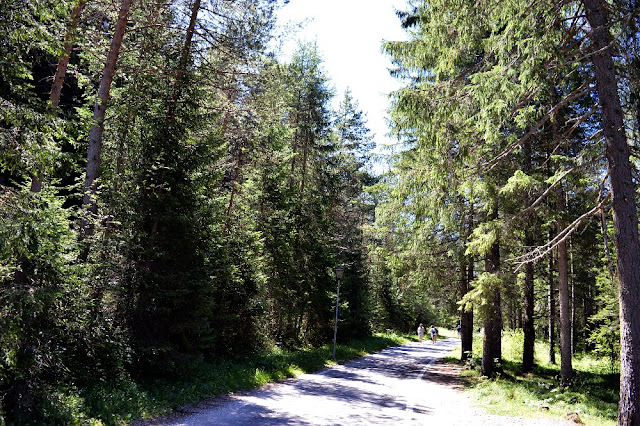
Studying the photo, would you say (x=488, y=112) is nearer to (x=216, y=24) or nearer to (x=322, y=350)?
(x=216, y=24)

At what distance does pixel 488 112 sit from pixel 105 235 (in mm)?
8372

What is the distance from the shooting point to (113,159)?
11.0 metres

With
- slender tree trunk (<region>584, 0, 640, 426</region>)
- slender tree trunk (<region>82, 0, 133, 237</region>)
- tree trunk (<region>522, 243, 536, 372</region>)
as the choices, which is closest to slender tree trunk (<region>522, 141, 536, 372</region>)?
tree trunk (<region>522, 243, 536, 372</region>)

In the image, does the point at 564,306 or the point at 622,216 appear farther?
the point at 564,306

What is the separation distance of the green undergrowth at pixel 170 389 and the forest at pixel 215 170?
29 centimetres

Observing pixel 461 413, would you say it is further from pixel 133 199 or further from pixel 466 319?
pixel 466 319

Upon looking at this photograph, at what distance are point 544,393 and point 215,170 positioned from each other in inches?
420

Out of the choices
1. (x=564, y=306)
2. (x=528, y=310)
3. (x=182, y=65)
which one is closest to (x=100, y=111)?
(x=182, y=65)

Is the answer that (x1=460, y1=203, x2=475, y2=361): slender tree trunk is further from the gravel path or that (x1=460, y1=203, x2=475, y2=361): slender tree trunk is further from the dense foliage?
the dense foliage

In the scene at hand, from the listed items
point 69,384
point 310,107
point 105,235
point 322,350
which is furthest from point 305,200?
point 69,384

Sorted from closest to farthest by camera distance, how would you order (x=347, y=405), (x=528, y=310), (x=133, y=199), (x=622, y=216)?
1. (x=622, y=216)
2. (x=133, y=199)
3. (x=347, y=405)
4. (x=528, y=310)

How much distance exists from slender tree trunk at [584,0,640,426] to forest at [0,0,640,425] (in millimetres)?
34

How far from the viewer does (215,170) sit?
11359 millimetres

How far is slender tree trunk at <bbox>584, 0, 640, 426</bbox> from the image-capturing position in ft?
24.2
